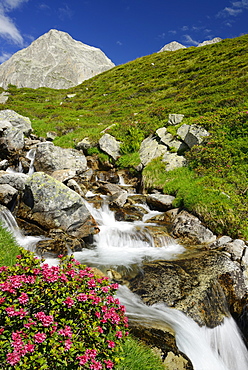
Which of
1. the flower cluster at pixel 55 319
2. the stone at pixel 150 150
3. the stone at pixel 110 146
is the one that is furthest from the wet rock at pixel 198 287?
the stone at pixel 110 146

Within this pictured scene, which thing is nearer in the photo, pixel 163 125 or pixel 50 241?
pixel 50 241

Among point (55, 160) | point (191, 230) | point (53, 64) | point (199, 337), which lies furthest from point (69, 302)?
point (53, 64)

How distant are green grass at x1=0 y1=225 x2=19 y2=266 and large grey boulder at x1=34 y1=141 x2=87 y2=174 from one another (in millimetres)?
10373

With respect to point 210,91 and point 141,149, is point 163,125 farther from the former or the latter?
point 210,91

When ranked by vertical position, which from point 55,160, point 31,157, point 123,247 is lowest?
point 123,247

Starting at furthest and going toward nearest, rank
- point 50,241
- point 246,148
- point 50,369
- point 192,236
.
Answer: point 246,148 → point 192,236 → point 50,241 → point 50,369

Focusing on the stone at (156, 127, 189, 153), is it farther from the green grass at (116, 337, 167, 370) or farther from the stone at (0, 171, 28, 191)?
the green grass at (116, 337, 167, 370)

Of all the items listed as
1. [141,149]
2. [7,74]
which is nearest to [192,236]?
[141,149]

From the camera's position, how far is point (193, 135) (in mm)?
17750

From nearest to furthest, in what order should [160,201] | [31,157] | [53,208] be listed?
[53,208] < [160,201] < [31,157]

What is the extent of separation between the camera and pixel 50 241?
927cm

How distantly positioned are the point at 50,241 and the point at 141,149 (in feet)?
47.8

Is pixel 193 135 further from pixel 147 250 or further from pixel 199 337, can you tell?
pixel 199 337

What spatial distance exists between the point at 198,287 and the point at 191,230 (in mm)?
4384
